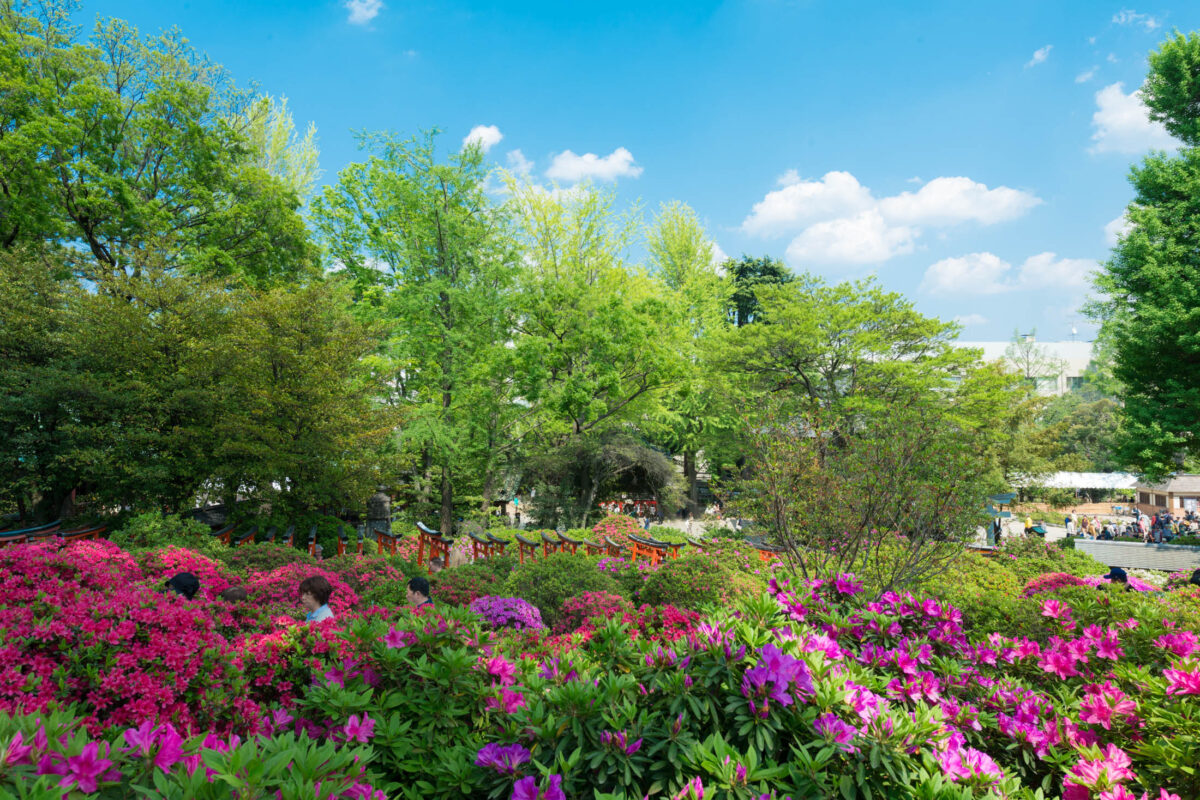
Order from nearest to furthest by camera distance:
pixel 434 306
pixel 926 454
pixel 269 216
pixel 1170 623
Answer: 1. pixel 1170 623
2. pixel 926 454
3. pixel 434 306
4. pixel 269 216

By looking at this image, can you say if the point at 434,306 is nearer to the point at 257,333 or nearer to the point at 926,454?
the point at 257,333

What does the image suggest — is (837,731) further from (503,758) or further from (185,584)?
(185,584)

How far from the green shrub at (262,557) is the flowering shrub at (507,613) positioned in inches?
122

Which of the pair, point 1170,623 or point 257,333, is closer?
point 1170,623

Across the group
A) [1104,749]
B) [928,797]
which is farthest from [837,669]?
[1104,749]

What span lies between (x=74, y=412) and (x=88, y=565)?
8.67m

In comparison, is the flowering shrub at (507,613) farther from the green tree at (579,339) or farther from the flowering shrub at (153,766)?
the green tree at (579,339)

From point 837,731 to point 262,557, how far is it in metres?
7.71

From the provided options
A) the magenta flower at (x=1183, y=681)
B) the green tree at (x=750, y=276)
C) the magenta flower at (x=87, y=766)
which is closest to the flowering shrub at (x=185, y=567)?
the magenta flower at (x=87, y=766)

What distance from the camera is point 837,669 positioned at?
2346 millimetres

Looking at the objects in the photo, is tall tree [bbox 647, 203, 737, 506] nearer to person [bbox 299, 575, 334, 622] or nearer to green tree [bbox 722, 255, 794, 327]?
green tree [bbox 722, 255, 794, 327]

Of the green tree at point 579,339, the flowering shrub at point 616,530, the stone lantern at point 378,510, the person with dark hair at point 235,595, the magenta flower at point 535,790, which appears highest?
the green tree at point 579,339

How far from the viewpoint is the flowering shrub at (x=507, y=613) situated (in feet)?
17.5

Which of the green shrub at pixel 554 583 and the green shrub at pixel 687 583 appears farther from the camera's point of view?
the green shrub at pixel 554 583
